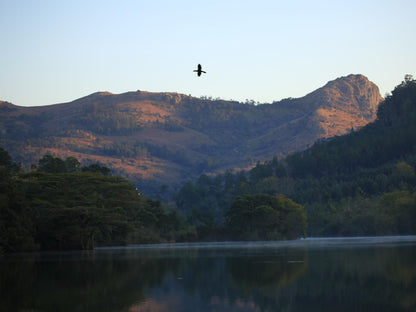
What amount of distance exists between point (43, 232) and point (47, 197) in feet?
11.0

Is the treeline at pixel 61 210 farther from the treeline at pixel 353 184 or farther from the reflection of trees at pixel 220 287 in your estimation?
the treeline at pixel 353 184

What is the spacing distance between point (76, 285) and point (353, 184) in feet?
351

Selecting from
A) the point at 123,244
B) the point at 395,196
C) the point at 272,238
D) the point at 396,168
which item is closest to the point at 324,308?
the point at 123,244

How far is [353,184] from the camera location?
12725cm

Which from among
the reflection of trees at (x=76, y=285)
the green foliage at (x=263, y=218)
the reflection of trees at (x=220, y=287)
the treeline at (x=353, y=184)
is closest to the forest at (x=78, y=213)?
the green foliage at (x=263, y=218)

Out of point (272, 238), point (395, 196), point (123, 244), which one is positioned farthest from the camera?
point (395, 196)

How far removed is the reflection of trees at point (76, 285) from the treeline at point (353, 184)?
194 feet

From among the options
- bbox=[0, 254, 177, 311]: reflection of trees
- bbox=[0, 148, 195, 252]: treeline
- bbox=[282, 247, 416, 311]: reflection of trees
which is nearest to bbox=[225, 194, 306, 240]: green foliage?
bbox=[0, 148, 195, 252]: treeline

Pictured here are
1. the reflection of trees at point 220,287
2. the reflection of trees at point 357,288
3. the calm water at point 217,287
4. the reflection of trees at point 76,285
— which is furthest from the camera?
the reflection of trees at point 76,285

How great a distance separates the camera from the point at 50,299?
867 inches

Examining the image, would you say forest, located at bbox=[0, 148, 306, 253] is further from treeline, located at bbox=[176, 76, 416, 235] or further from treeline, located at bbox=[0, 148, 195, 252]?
treeline, located at bbox=[176, 76, 416, 235]

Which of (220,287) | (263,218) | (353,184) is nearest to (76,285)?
(220,287)

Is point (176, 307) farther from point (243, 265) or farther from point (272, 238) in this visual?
point (272, 238)

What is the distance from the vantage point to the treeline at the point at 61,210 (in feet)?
170
